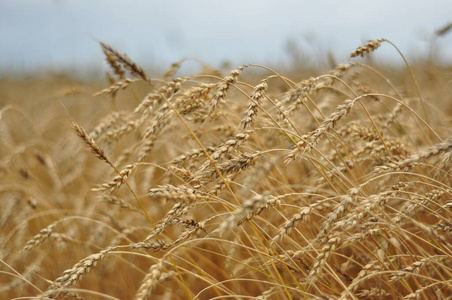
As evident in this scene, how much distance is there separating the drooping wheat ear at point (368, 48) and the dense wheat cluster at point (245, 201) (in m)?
0.01

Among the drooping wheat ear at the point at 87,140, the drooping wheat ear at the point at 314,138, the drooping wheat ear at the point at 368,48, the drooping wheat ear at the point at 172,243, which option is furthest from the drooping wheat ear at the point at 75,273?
the drooping wheat ear at the point at 368,48

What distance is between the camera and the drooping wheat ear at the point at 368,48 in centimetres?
178

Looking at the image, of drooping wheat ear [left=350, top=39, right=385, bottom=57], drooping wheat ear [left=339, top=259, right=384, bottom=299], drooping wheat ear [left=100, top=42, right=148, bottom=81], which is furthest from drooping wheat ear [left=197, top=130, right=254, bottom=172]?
drooping wheat ear [left=350, top=39, right=385, bottom=57]

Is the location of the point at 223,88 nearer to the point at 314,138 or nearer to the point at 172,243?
the point at 314,138

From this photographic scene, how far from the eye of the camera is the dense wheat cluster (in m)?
1.32

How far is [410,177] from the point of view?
215 centimetres

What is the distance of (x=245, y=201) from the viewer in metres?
0.99

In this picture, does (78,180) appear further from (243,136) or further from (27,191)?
(243,136)

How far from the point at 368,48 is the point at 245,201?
1.25 meters

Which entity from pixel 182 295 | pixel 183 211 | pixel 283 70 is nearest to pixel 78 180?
pixel 182 295

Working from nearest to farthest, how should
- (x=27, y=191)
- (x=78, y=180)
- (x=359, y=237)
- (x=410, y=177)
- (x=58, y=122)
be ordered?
(x=359, y=237), (x=410, y=177), (x=27, y=191), (x=78, y=180), (x=58, y=122)

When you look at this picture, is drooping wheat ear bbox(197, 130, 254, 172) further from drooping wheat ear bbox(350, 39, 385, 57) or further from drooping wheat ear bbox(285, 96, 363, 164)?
drooping wheat ear bbox(350, 39, 385, 57)

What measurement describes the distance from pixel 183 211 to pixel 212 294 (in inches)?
62.8

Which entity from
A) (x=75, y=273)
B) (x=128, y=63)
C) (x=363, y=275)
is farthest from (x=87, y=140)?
(x=363, y=275)
